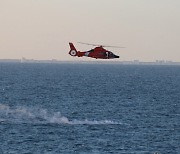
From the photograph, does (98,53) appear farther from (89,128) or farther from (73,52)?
(89,128)

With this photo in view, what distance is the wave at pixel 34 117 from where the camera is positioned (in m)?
145

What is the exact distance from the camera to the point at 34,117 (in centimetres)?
15550

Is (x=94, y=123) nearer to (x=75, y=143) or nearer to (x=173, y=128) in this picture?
(x=173, y=128)

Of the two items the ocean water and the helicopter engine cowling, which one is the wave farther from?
the helicopter engine cowling

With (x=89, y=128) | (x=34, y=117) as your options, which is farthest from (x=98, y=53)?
(x=34, y=117)

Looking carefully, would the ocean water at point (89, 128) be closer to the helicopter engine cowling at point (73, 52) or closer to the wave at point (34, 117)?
the wave at point (34, 117)

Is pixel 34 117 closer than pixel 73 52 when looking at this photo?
No

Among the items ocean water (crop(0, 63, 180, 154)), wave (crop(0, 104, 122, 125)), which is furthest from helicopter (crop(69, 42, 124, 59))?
wave (crop(0, 104, 122, 125))

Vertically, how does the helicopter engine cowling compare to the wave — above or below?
above

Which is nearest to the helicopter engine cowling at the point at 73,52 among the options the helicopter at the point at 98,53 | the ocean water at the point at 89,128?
the helicopter at the point at 98,53

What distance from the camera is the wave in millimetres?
145038

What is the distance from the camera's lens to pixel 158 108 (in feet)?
608

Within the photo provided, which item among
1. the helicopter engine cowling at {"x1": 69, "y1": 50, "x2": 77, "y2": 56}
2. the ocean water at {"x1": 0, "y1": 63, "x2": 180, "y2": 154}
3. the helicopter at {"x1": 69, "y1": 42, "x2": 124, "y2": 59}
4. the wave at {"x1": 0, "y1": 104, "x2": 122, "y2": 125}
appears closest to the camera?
the helicopter at {"x1": 69, "y1": 42, "x2": 124, "y2": 59}

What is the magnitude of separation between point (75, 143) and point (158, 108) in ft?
249
